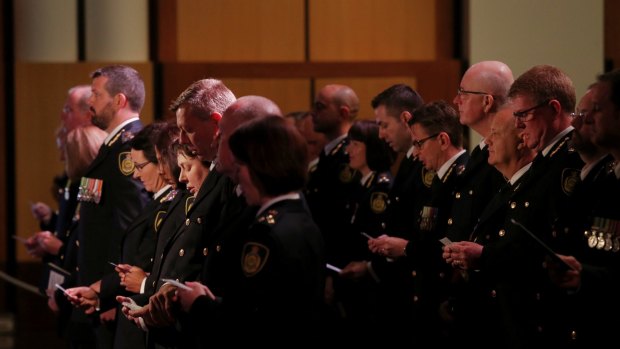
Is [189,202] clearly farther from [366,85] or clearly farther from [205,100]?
[366,85]

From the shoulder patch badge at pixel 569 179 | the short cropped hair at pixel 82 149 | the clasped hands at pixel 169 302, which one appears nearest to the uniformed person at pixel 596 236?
the shoulder patch badge at pixel 569 179

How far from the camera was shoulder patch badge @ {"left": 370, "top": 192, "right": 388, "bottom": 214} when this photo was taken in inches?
229

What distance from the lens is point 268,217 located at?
3.02m

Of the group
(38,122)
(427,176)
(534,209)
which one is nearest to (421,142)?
(427,176)

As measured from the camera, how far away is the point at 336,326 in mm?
7016

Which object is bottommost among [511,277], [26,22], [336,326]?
[336,326]

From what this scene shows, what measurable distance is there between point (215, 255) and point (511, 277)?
46.9 inches

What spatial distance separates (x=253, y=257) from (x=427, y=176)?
2.41 m

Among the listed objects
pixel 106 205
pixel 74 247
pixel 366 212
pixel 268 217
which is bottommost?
pixel 74 247

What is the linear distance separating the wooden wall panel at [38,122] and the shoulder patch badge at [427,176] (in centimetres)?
351

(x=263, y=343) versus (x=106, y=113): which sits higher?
(x=106, y=113)

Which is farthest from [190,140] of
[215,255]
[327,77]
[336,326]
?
[327,77]

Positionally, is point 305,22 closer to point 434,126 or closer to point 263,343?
point 434,126

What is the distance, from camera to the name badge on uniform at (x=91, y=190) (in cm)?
509
